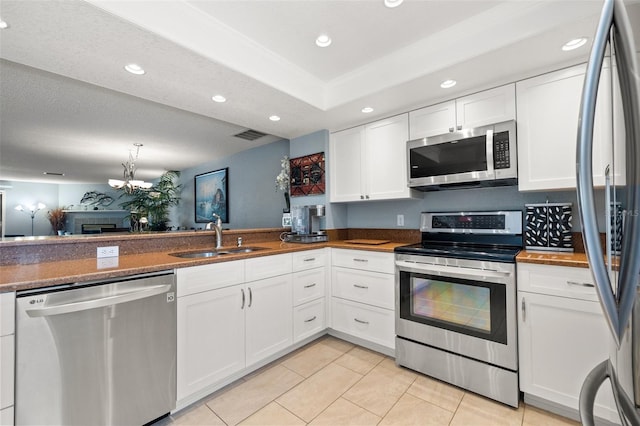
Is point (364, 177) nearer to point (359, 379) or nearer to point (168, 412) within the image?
point (359, 379)

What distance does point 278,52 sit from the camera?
2.10 metres

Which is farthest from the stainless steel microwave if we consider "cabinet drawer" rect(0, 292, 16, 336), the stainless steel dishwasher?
"cabinet drawer" rect(0, 292, 16, 336)

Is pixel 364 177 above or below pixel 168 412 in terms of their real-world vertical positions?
above

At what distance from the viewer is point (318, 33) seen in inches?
74.9

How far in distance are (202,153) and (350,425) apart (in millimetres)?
4833

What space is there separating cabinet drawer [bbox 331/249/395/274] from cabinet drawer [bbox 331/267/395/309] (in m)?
0.05

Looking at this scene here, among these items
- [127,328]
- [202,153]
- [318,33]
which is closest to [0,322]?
[127,328]

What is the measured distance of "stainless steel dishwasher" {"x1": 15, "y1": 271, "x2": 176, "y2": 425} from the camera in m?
1.21

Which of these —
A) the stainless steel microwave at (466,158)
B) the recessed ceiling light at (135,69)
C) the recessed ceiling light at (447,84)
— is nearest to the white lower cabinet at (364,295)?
the stainless steel microwave at (466,158)

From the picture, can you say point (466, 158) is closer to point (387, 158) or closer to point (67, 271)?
point (387, 158)

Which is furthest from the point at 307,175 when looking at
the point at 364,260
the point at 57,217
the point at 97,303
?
the point at 57,217

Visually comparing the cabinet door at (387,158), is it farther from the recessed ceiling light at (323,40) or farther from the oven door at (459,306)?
the recessed ceiling light at (323,40)

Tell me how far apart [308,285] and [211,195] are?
12.8 feet

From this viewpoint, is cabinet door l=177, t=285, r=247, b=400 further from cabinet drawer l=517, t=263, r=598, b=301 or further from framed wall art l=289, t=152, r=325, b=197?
cabinet drawer l=517, t=263, r=598, b=301
